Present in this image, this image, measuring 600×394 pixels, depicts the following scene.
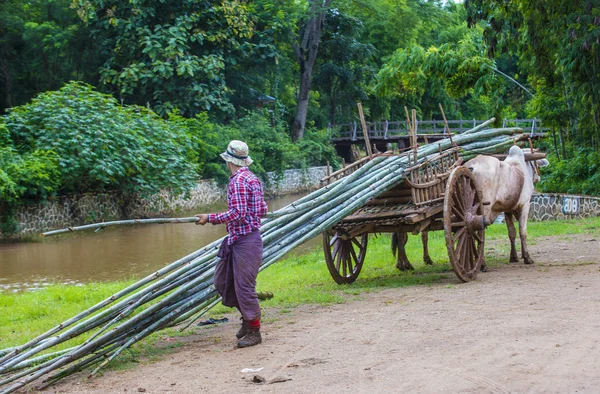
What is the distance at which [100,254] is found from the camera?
18.0 metres

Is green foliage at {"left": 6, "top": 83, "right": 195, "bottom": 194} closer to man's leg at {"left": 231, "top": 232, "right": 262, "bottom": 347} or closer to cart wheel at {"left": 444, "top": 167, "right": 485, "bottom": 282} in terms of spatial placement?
cart wheel at {"left": 444, "top": 167, "right": 485, "bottom": 282}

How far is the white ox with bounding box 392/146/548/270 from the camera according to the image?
1068 cm

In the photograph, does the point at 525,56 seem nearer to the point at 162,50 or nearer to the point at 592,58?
the point at 592,58

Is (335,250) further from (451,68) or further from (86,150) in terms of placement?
(451,68)

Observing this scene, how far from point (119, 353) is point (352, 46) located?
126 feet

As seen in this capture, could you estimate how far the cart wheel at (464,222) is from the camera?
9523 millimetres

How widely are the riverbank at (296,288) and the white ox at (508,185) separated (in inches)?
30.3

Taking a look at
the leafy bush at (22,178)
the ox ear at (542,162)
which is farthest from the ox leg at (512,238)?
the leafy bush at (22,178)

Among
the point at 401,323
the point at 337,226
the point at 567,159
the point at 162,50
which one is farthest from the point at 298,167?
the point at 401,323

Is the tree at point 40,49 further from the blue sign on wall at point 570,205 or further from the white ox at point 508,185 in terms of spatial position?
the white ox at point 508,185

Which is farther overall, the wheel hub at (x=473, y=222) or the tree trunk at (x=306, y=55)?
the tree trunk at (x=306, y=55)

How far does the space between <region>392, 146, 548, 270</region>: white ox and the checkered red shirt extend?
4592mm

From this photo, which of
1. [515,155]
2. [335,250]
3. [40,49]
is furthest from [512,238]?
[40,49]

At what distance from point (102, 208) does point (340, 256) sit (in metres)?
15.4
